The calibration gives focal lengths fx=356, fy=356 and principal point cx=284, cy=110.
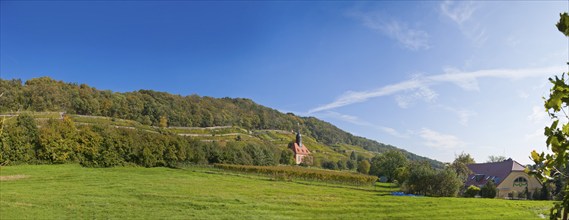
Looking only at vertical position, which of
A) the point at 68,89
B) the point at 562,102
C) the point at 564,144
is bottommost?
the point at 564,144

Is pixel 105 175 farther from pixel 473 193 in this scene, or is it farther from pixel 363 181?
pixel 473 193

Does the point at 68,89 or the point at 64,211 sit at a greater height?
the point at 68,89

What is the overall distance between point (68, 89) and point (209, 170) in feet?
241

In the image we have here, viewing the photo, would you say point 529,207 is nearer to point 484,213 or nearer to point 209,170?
point 484,213

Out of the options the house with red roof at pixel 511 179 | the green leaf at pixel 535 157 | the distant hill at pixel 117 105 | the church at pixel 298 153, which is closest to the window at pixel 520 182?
the house with red roof at pixel 511 179

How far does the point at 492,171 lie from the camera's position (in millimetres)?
59000

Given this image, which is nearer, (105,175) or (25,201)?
(25,201)

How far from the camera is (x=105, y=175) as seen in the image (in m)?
41.4

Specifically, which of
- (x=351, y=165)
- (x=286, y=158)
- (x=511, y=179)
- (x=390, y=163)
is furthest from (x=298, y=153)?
(x=511, y=179)

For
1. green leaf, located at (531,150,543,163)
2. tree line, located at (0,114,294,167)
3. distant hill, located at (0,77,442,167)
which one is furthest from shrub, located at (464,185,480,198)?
green leaf, located at (531,150,543,163)

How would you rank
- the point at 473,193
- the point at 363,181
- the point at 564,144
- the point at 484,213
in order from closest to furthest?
the point at 564,144, the point at 484,213, the point at 473,193, the point at 363,181

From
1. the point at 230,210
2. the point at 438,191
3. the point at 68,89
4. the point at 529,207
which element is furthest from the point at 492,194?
the point at 68,89

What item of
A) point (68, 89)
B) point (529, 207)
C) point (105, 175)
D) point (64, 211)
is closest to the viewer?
point (64, 211)

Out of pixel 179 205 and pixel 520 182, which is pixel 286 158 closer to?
pixel 520 182
